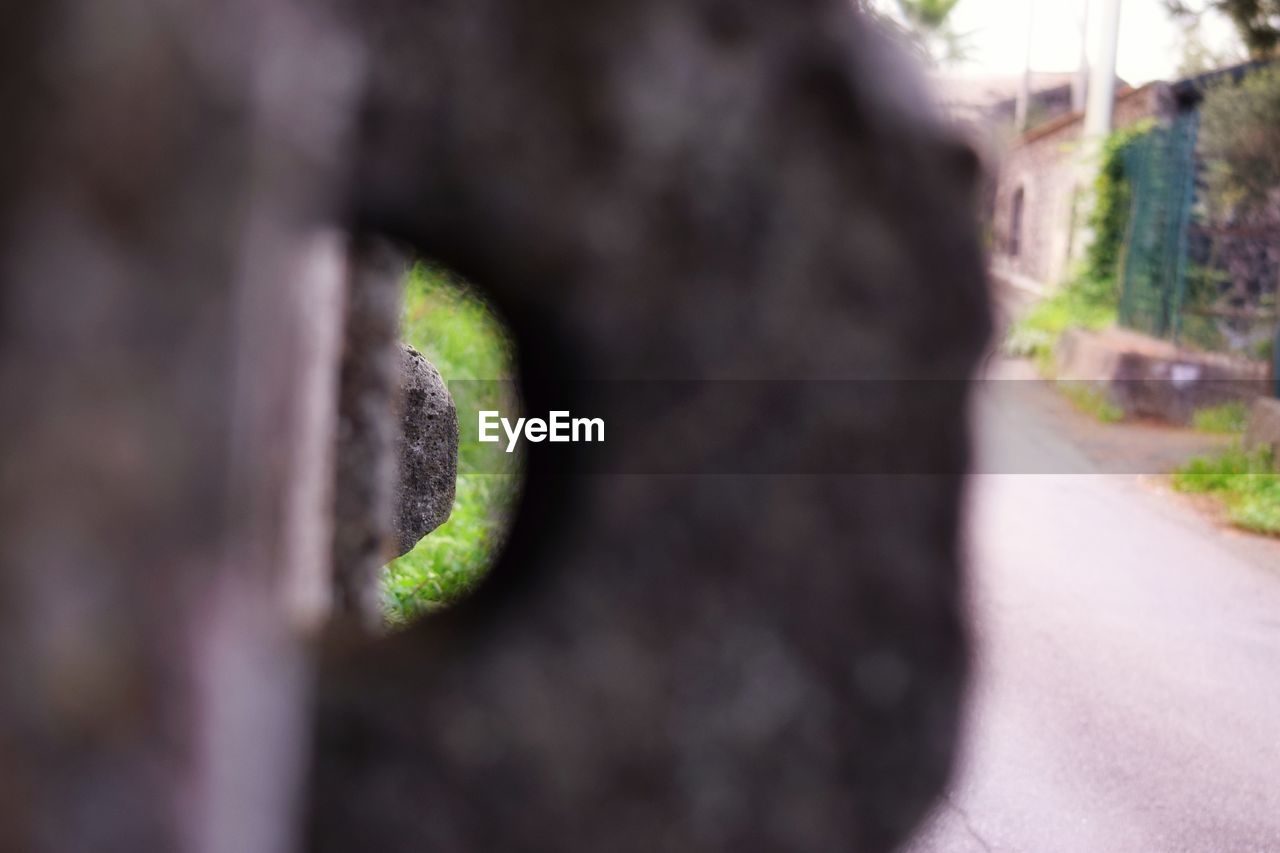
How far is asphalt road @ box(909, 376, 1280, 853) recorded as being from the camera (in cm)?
380

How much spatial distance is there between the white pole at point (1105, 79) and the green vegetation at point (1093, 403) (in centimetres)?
529

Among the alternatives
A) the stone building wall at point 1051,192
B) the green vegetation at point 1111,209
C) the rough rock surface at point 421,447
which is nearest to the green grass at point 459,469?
the rough rock surface at point 421,447

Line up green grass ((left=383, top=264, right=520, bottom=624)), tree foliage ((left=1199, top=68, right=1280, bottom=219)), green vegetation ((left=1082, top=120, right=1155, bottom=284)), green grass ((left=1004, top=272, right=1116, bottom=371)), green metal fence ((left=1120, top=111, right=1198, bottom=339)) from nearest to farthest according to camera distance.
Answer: green grass ((left=383, top=264, right=520, bottom=624)) < tree foliage ((left=1199, top=68, right=1280, bottom=219)) < green metal fence ((left=1120, top=111, right=1198, bottom=339)) < green grass ((left=1004, top=272, right=1116, bottom=371)) < green vegetation ((left=1082, top=120, right=1155, bottom=284))

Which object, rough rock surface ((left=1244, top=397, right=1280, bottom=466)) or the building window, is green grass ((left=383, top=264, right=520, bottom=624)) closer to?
rough rock surface ((left=1244, top=397, right=1280, bottom=466))

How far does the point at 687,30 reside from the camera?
954 millimetres

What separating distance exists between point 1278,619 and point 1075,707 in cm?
183

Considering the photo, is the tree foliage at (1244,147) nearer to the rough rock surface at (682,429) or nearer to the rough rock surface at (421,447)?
the rough rock surface at (421,447)

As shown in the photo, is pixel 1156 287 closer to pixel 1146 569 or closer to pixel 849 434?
pixel 1146 569

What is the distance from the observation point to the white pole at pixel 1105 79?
17156 millimetres

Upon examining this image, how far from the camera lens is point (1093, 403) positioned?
12180 mm

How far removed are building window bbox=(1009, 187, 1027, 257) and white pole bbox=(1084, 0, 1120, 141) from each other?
8271 millimetres

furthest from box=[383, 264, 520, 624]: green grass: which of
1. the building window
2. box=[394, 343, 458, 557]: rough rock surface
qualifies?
the building window

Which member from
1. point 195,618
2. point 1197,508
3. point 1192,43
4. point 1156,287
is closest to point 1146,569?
point 1197,508

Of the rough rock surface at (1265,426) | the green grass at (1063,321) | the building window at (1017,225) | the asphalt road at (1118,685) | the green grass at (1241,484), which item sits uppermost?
the building window at (1017,225)
